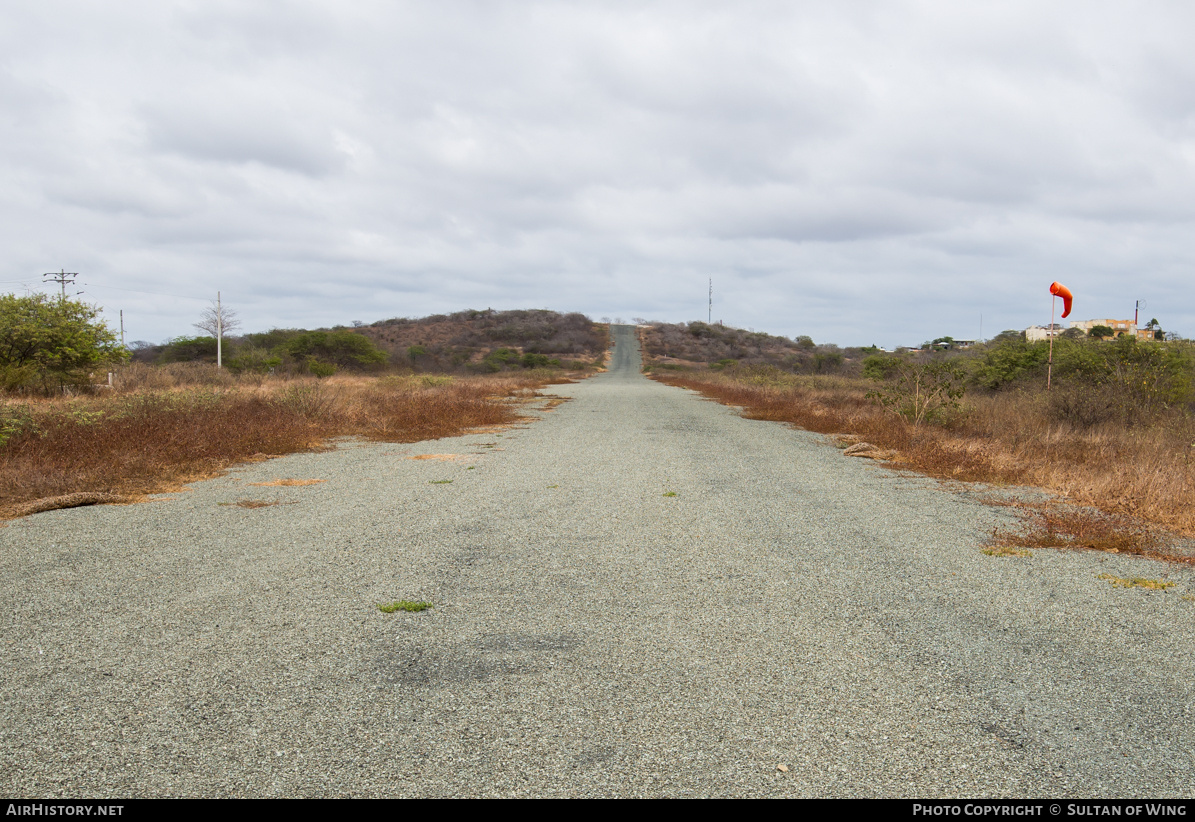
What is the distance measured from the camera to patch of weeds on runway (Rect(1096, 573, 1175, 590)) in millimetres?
4734

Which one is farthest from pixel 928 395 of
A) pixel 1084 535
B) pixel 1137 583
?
pixel 1137 583

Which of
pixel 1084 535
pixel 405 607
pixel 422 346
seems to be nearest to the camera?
pixel 405 607

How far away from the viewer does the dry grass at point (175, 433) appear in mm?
7762

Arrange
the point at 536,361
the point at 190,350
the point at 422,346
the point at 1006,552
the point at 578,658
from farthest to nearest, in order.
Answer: the point at 422,346, the point at 536,361, the point at 190,350, the point at 1006,552, the point at 578,658

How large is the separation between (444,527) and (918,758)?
4599mm

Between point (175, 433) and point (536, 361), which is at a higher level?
point (536, 361)

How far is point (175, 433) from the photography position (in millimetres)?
10531

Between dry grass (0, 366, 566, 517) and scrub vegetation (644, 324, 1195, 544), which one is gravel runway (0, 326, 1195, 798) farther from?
scrub vegetation (644, 324, 1195, 544)

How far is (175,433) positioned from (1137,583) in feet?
38.4

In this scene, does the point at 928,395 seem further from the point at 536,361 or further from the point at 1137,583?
the point at 536,361

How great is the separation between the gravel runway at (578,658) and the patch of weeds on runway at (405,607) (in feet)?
0.36

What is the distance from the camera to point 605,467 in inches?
396

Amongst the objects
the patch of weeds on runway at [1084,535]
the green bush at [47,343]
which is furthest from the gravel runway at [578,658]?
the green bush at [47,343]

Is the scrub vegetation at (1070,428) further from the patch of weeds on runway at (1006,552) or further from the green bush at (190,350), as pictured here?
the green bush at (190,350)
